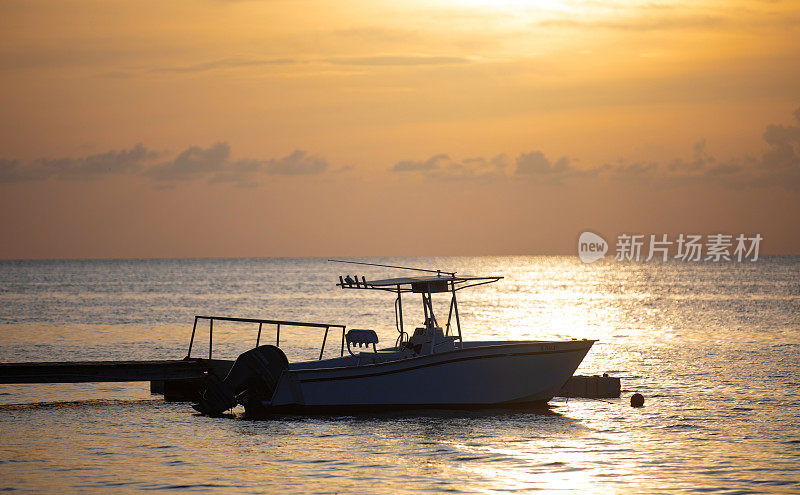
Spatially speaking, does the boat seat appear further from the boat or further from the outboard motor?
the outboard motor

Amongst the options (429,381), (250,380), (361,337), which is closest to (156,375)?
(250,380)

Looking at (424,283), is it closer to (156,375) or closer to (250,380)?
(250,380)

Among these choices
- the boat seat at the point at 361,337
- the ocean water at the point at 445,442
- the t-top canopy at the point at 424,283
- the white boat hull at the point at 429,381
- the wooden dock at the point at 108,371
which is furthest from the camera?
the wooden dock at the point at 108,371

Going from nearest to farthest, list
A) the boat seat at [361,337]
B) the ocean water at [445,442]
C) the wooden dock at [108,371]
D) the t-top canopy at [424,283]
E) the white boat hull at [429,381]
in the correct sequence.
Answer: the ocean water at [445,442] → the white boat hull at [429,381] → the t-top canopy at [424,283] → the boat seat at [361,337] → the wooden dock at [108,371]

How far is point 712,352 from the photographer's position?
1884 inches

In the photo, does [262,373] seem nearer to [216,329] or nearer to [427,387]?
[427,387]

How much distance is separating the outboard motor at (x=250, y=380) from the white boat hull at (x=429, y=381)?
0.31 m

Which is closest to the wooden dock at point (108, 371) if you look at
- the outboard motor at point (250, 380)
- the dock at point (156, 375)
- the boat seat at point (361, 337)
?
the dock at point (156, 375)

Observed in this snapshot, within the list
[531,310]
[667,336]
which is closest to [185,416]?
[667,336]

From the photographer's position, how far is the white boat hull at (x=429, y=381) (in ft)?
84.7

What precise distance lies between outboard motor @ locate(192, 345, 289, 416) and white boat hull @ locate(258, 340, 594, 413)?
307 millimetres

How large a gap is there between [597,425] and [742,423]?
395 centimetres

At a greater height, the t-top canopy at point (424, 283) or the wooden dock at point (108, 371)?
the t-top canopy at point (424, 283)

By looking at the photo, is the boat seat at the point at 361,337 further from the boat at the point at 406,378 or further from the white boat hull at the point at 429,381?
the white boat hull at the point at 429,381
